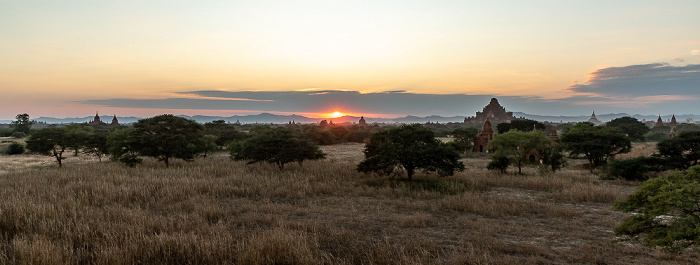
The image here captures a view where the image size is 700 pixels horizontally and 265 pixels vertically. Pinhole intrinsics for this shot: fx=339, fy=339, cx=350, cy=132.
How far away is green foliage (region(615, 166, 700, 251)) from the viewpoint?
160 inches

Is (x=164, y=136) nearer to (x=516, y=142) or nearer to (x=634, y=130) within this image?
(x=516, y=142)

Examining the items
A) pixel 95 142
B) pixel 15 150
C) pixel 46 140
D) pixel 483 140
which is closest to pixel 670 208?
pixel 46 140

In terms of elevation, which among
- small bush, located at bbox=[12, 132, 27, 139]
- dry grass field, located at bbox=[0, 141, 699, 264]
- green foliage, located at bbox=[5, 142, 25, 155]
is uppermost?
dry grass field, located at bbox=[0, 141, 699, 264]

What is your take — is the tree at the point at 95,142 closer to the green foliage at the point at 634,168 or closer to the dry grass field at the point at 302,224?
the dry grass field at the point at 302,224

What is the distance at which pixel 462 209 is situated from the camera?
11.9 m

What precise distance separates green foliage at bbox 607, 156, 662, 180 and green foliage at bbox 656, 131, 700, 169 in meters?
0.68

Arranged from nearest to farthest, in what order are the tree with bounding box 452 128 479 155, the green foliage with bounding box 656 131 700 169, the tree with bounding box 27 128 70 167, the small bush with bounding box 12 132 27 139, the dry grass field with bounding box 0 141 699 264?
the dry grass field with bounding box 0 141 699 264 → the green foliage with bounding box 656 131 700 169 → the tree with bounding box 27 128 70 167 → the tree with bounding box 452 128 479 155 → the small bush with bounding box 12 132 27 139

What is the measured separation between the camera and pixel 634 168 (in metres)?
20.6

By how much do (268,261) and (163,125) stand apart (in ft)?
68.1

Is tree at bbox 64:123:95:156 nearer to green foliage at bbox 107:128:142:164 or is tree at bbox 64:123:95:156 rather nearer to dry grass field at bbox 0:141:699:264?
green foliage at bbox 107:128:142:164

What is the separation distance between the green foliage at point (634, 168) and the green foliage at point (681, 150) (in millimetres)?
682

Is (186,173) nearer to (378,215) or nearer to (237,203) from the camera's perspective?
(237,203)

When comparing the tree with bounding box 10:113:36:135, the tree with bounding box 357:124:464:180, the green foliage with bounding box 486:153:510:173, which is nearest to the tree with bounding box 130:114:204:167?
the tree with bounding box 357:124:464:180

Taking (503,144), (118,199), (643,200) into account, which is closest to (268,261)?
(643,200)
